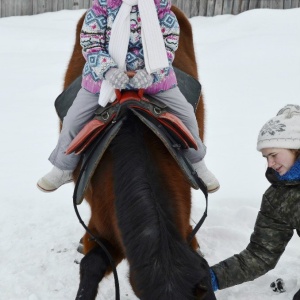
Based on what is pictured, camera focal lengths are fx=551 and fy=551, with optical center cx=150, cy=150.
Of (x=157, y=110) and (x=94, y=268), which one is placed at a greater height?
(x=157, y=110)

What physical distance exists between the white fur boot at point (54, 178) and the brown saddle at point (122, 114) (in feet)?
1.31

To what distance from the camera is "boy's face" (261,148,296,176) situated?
294 centimetres

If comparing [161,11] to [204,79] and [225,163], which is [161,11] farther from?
[204,79]

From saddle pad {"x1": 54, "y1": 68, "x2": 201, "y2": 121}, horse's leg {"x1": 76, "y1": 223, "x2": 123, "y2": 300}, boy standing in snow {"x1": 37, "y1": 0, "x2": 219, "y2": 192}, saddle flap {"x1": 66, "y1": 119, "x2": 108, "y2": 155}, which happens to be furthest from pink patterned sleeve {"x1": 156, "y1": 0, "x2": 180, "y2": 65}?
horse's leg {"x1": 76, "y1": 223, "x2": 123, "y2": 300}

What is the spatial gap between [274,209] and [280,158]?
0.35 meters

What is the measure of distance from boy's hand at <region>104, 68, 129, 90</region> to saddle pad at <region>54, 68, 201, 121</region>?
34.2 inches

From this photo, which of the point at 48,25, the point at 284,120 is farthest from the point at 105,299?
the point at 48,25

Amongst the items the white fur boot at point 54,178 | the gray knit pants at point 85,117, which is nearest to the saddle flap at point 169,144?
the gray knit pants at point 85,117

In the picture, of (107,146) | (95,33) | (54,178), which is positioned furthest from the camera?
(54,178)

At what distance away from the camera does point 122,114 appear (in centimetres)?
285

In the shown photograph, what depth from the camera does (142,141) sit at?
8.91ft

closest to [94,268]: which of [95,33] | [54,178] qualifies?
[54,178]

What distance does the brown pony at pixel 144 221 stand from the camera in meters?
2.07

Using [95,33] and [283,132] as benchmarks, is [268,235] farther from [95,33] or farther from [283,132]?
[95,33]
